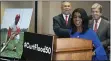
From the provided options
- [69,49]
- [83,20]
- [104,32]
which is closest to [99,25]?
[104,32]

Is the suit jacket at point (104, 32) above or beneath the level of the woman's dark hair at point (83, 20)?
beneath

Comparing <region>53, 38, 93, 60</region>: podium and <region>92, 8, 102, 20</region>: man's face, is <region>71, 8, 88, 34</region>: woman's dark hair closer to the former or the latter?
<region>53, 38, 93, 60</region>: podium

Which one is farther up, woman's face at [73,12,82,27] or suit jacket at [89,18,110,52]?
woman's face at [73,12,82,27]

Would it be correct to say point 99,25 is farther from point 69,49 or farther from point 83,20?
point 69,49

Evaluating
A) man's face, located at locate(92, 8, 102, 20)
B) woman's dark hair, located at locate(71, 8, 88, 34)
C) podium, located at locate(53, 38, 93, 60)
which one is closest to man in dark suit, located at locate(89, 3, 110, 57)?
man's face, located at locate(92, 8, 102, 20)

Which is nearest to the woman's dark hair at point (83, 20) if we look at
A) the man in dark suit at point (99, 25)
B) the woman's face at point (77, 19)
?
the woman's face at point (77, 19)

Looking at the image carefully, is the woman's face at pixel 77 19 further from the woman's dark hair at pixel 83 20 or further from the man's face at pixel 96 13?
the man's face at pixel 96 13

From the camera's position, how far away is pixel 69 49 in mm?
1167

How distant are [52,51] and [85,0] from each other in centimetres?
186

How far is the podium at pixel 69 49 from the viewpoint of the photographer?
45.6 inches

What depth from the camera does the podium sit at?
1.16m

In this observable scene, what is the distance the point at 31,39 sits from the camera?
4.26 feet

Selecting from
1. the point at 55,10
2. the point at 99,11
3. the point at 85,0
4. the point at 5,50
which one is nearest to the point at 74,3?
the point at 85,0

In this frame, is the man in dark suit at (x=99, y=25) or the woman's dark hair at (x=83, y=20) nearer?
the woman's dark hair at (x=83, y=20)
